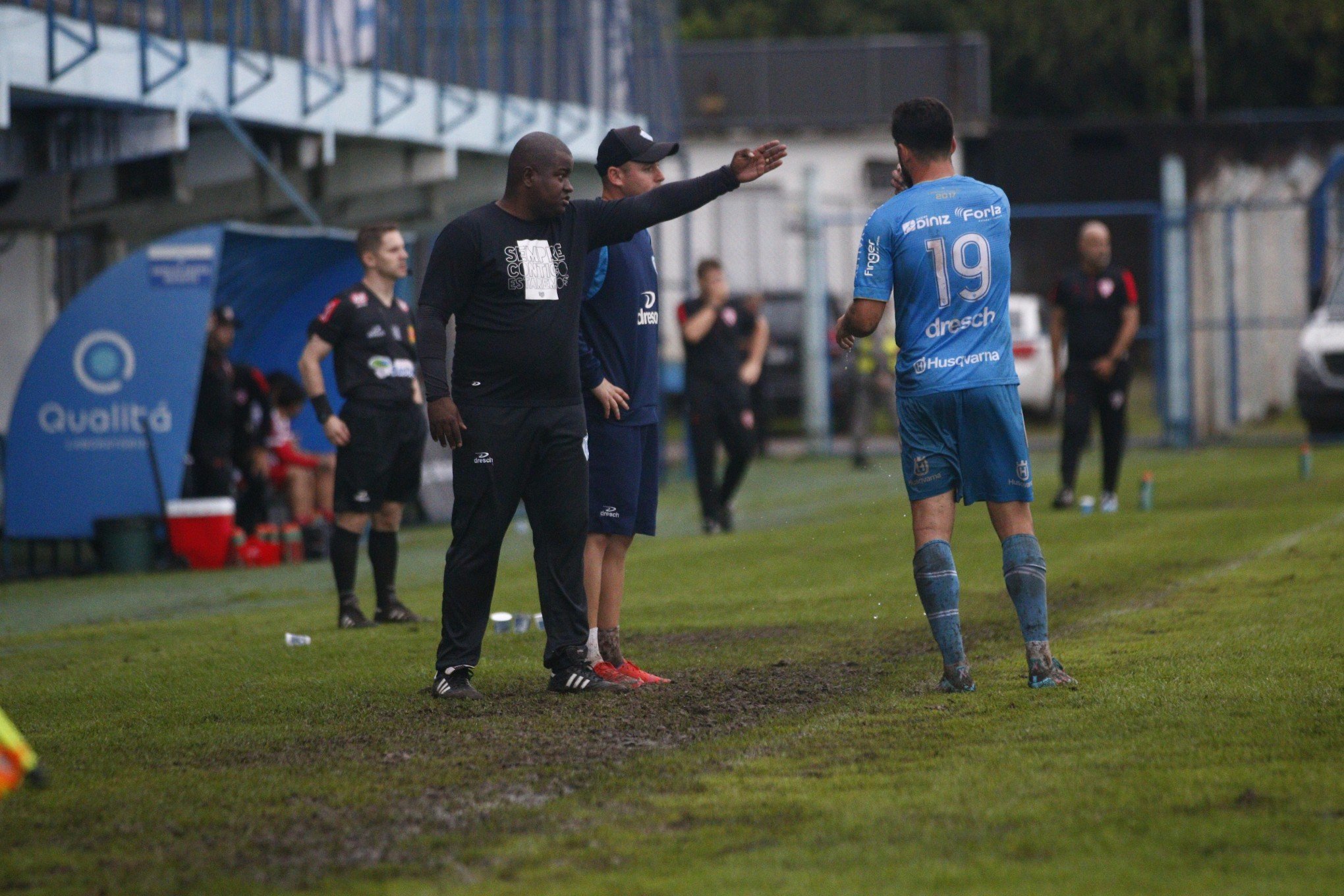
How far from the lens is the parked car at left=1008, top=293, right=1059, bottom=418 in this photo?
2753 cm

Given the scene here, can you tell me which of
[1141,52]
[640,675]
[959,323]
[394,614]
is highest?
[1141,52]

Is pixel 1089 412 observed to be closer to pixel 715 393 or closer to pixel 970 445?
pixel 715 393

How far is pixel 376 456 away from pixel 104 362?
5.29 meters

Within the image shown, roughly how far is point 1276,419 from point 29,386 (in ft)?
61.7

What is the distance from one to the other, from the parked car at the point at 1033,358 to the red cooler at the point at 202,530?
53.1 ft

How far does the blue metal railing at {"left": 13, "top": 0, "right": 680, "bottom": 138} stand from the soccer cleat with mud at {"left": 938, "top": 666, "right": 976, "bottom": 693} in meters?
9.14

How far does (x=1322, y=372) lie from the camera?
70.8 feet

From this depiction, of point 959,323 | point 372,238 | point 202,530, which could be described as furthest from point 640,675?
Answer: point 202,530

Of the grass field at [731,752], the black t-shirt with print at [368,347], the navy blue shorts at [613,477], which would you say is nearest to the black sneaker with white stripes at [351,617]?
the grass field at [731,752]

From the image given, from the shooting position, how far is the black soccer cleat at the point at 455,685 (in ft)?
22.1

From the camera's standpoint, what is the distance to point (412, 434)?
952 centimetres

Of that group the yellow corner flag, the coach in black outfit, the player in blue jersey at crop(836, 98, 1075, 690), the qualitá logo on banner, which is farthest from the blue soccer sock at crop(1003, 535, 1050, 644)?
the qualitá logo on banner

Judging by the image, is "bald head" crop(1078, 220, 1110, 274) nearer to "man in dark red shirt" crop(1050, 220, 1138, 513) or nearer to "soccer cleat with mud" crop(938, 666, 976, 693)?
"man in dark red shirt" crop(1050, 220, 1138, 513)

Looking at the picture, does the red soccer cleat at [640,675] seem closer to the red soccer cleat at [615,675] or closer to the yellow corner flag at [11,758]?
the red soccer cleat at [615,675]
